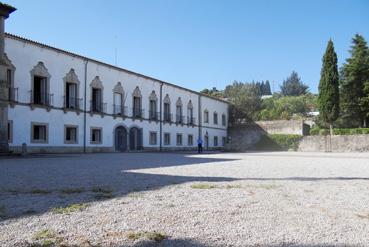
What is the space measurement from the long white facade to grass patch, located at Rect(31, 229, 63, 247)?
2051 cm

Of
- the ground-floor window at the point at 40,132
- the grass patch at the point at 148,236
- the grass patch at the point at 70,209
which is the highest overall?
the ground-floor window at the point at 40,132

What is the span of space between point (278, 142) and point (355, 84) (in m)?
10.6

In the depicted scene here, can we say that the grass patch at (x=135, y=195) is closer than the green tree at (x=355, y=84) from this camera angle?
Yes

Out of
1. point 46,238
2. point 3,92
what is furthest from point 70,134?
point 46,238

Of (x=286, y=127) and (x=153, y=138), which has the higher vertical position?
(x=286, y=127)

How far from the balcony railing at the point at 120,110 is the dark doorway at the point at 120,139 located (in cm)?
117

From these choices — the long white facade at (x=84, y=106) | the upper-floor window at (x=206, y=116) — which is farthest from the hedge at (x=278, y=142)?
the long white facade at (x=84, y=106)

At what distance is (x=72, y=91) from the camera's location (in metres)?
30.0

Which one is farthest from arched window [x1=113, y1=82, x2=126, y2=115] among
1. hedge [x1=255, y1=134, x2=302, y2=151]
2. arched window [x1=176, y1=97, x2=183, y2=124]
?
hedge [x1=255, y1=134, x2=302, y2=151]

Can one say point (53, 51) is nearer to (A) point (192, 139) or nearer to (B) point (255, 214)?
(A) point (192, 139)

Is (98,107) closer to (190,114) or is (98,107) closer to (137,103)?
(137,103)

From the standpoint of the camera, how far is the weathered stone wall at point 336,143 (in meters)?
38.8

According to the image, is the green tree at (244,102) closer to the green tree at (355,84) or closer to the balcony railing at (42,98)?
the green tree at (355,84)

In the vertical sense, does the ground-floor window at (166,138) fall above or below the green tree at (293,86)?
below
